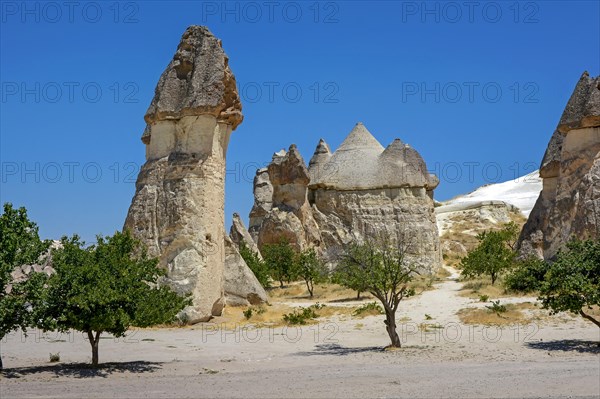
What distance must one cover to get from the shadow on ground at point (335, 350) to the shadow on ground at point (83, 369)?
313cm

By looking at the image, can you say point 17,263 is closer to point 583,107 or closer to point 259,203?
point 583,107

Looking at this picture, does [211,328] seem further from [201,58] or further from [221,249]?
[201,58]

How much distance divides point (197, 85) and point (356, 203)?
682 inches

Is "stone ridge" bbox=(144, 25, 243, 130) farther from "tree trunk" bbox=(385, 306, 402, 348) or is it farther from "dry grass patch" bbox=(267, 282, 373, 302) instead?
"tree trunk" bbox=(385, 306, 402, 348)

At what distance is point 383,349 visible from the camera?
13.9 metres

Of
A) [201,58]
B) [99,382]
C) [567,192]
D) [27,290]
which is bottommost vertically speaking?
[99,382]

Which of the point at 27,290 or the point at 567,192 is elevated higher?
the point at 567,192

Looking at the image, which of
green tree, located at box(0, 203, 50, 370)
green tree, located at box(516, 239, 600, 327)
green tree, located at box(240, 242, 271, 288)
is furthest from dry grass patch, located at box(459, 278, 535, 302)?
green tree, located at box(0, 203, 50, 370)

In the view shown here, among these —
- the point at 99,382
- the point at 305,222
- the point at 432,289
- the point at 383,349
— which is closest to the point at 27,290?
the point at 99,382

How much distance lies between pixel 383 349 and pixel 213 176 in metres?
8.24

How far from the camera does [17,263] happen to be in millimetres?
10883

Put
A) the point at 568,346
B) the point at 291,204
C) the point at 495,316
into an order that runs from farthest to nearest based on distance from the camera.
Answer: the point at 291,204, the point at 495,316, the point at 568,346

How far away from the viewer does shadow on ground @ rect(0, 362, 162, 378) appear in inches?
437

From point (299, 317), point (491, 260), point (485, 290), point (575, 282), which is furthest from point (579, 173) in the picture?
point (575, 282)
